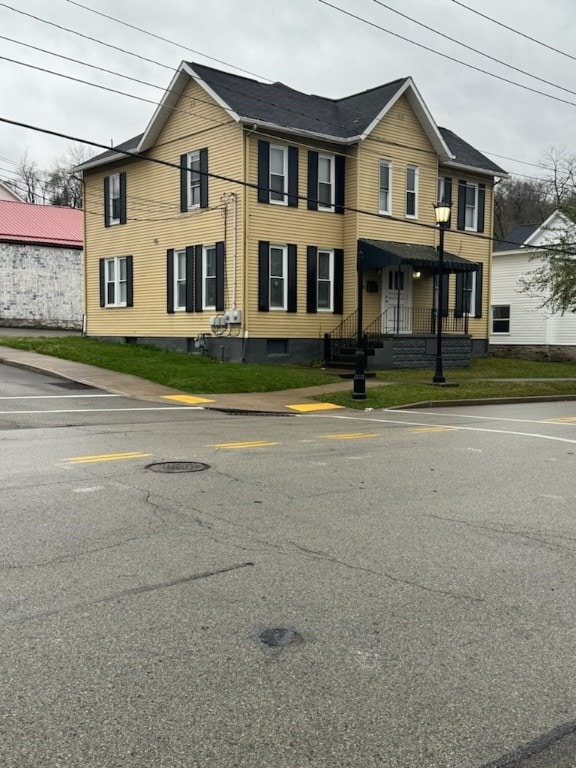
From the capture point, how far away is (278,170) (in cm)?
2509

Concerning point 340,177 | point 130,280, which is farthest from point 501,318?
point 130,280

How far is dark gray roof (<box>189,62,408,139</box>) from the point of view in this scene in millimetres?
24750

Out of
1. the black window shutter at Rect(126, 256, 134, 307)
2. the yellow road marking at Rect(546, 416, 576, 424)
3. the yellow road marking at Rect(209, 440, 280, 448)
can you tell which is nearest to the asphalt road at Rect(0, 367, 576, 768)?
the yellow road marking at Rect(209, 440, 280, 448)

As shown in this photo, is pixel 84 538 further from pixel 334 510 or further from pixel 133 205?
pixel 133 205

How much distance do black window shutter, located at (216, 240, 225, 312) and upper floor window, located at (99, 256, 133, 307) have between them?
5843mm

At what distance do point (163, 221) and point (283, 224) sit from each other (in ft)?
17.2

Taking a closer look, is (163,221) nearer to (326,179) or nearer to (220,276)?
(220,276)

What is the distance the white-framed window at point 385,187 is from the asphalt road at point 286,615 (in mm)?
19613

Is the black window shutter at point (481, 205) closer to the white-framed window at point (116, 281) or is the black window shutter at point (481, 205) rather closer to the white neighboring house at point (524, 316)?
the white neighboring house at point (524, 316)

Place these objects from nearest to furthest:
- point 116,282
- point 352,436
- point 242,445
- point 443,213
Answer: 1. point 242,445
2. point 352,436
3. point 443,213
4. point 116,282

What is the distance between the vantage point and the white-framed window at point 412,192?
91.7 feet

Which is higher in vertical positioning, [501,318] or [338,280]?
[338,280]

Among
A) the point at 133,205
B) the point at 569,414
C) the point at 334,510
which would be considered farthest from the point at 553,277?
the point at 334,510

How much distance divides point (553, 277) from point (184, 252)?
47.2 feet
